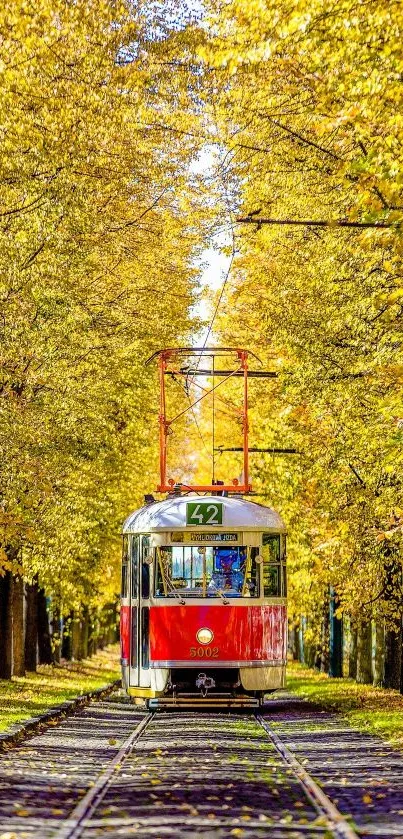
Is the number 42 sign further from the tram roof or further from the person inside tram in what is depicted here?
the person inside tram

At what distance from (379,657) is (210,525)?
1249cm

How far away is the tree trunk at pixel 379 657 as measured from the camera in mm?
34469

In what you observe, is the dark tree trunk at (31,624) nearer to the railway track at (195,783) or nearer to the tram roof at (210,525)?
the tram roof at (210,525)

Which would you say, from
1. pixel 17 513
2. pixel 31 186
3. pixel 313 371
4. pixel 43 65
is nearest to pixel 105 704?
pixel 17 513

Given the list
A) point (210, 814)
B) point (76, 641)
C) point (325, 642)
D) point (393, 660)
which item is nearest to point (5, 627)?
point (393, 660)

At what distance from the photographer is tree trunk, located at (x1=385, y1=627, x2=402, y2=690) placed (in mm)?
32406

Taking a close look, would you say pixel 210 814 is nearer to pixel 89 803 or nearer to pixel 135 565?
pixel 89 803

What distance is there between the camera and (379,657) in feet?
114

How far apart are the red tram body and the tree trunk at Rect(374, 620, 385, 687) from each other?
10.5m

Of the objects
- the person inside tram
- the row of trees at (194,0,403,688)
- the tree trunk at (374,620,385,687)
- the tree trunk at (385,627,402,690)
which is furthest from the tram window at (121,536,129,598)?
the tree trunk at (374,620,385,687)

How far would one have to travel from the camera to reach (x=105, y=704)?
96.1ft

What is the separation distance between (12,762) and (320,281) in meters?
9.82

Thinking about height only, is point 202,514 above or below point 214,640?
above

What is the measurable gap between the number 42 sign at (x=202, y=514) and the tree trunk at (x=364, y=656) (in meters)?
13.6
